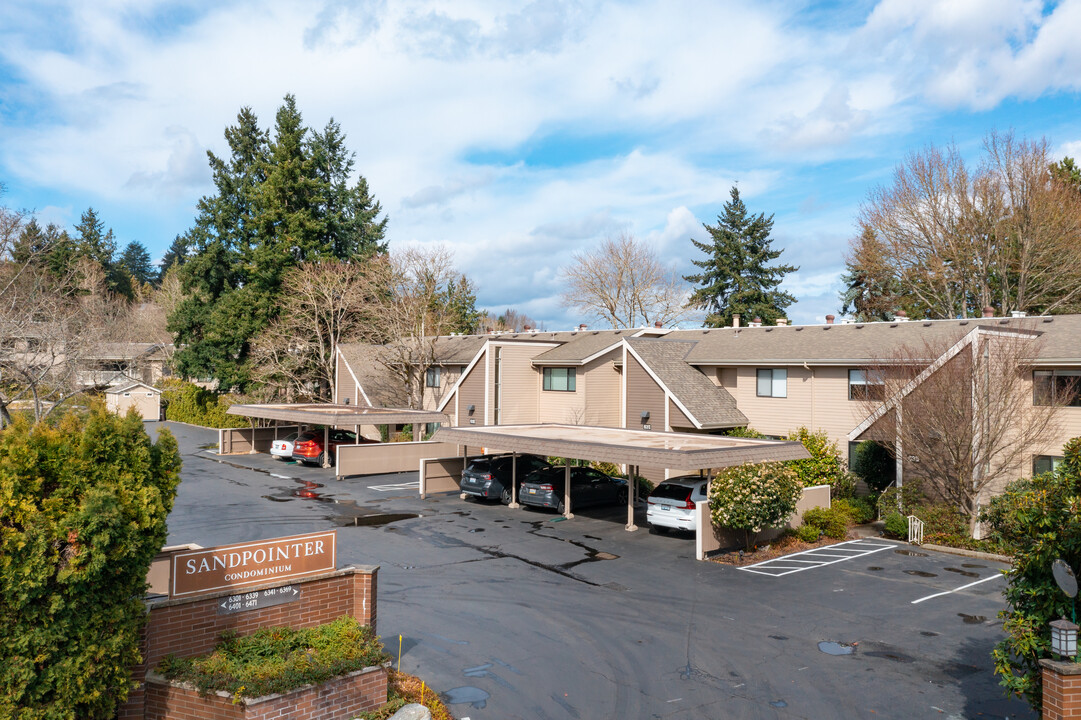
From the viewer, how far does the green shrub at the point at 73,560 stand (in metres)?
7.64

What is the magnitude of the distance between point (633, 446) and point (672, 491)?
2207 mm

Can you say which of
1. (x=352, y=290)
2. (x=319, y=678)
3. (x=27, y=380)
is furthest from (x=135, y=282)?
(x=319, y=678)

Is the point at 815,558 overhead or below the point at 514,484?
below

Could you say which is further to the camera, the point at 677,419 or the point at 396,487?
the point at 396,487

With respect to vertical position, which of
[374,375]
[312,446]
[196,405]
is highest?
[374,375]

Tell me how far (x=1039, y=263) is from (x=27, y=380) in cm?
4445

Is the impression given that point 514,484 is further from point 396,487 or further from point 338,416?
point 338,416

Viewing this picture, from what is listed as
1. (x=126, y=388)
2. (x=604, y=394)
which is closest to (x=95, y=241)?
(x=126, y=388)

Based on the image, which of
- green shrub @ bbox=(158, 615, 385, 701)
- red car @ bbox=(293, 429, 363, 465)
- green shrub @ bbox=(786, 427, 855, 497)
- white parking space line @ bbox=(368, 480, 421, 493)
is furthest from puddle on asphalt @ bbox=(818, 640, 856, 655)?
red car @ bbox=(293, 429, 363, 465)

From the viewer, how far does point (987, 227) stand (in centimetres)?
3862

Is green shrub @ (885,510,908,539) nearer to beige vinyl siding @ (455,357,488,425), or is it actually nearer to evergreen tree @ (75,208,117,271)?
beige vinyl siding @ (455,357,488,425)

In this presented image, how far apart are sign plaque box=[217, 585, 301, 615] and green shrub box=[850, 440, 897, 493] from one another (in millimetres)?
21775

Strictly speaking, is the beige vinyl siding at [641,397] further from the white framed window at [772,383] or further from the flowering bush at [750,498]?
the flowering bush at [750,498]

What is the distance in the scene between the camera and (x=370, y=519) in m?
23.3
